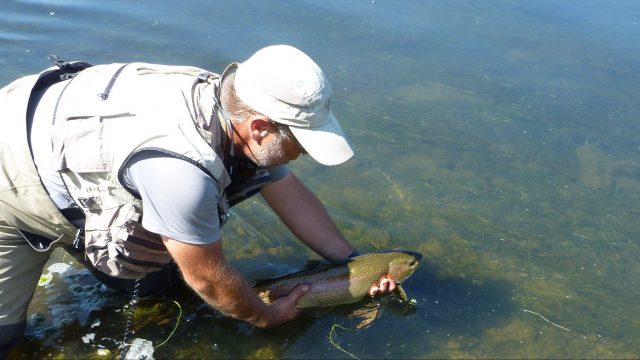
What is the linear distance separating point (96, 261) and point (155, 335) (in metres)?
1.10

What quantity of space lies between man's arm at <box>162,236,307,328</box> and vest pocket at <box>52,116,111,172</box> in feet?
1.84

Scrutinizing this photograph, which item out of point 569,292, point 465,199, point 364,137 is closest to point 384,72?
point 364,137

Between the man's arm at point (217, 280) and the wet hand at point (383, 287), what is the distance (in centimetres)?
98

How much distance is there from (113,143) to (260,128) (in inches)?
30.2

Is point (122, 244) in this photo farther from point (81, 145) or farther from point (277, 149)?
point (277, 149)

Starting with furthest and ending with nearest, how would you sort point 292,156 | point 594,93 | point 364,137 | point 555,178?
point 594,93, point 364,137, point 555,178, point 292,156

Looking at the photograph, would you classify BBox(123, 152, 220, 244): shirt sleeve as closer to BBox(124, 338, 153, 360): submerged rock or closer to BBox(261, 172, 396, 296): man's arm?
BBox(261, 172, 396, 296): man's arm

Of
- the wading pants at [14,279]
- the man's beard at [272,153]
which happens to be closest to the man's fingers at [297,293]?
the man's beard at [272,153]

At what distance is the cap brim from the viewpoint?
354 cm

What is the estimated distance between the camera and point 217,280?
3713mm

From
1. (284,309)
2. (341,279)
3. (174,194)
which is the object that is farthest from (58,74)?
(341,279)

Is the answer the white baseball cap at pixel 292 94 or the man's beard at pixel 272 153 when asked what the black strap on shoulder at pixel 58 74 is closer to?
the white baseball cap at pixel 292 94

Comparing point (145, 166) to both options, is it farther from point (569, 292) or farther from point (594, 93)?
point (594, 93)

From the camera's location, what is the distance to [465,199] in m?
6.45
